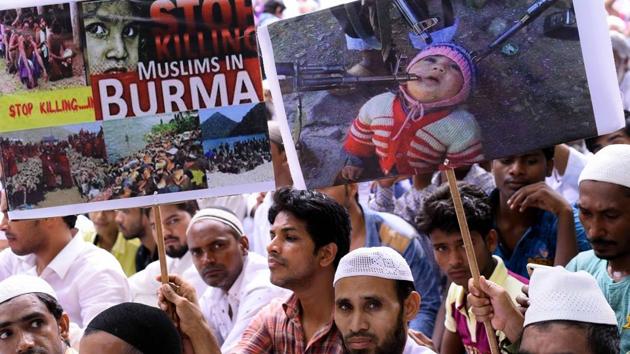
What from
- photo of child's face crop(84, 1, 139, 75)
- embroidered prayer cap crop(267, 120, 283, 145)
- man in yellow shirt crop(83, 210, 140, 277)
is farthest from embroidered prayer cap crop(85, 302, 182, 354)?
man in yellow shirt crop(83, 210, 140, 277)

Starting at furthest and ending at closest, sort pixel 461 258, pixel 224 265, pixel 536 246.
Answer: pixel 224 265 < pixel 536 246 < pixel 461 258

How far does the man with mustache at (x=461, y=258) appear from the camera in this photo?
5656 millimetres

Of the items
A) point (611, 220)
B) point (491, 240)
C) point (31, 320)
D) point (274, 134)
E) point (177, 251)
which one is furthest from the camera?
point (177, 251)

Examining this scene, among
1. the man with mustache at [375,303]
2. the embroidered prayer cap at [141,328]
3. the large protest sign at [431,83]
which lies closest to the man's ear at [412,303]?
the man with mustache at [375,303]

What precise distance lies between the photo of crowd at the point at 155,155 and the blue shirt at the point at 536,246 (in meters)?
1.90

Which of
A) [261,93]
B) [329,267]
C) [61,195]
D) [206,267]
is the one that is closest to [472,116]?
[261,93]

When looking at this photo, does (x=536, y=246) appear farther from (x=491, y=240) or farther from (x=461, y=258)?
(x=461, y=258)

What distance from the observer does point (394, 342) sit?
16.5 feet

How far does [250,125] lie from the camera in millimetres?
5160

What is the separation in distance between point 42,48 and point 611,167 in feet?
7.79

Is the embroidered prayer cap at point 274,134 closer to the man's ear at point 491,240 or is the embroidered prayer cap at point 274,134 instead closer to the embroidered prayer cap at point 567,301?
the man's ear at point 491,240

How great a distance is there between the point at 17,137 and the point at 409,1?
173 cm

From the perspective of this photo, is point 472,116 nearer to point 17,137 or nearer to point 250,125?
point 250,125

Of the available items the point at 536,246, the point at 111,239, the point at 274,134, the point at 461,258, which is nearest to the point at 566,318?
the point at 461,258
